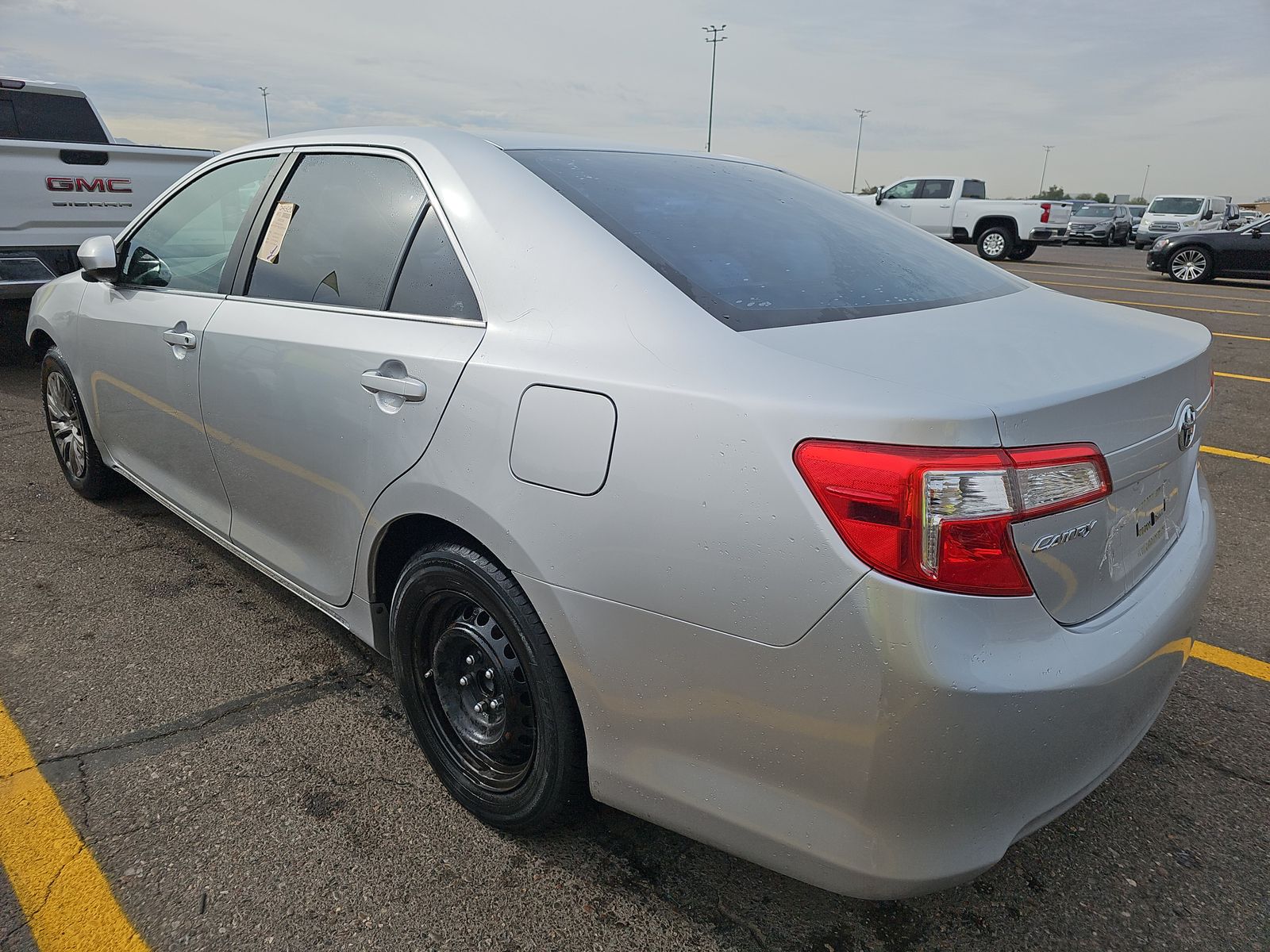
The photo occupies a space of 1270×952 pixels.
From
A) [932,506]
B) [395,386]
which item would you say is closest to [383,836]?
[395,386]

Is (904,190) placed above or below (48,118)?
below

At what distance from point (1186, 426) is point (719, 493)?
1.05 meters

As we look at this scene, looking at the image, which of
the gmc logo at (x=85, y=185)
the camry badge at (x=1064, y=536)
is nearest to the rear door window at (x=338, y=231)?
the camry badge at (x=1064, y=536)

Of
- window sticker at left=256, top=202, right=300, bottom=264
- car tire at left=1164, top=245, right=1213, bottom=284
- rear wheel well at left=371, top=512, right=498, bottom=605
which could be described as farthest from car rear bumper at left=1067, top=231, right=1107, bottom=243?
rear wheel well at left=371, top=512, right=498, bottom=605

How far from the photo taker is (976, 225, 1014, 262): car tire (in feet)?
67.7

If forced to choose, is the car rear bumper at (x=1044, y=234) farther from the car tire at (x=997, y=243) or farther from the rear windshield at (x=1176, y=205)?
the rear windshield at (x=1176, y=205)

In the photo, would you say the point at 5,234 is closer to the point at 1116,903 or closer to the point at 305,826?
the point at 305,826

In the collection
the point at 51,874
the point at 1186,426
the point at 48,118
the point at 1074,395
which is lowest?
the point at 51,874

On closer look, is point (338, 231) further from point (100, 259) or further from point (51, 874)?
point (51, 874)

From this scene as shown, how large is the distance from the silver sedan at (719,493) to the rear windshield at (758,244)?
14mm

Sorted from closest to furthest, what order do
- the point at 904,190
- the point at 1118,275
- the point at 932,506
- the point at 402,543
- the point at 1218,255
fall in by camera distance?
1. the point at 932,506
2. the point at 402,543
3. the point at 1218,255
4. the point at 1118,275
5. the point at 904,190

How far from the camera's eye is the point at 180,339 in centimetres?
288

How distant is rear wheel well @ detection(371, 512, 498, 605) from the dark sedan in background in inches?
712

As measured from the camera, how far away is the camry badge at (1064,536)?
1415 millimetres
